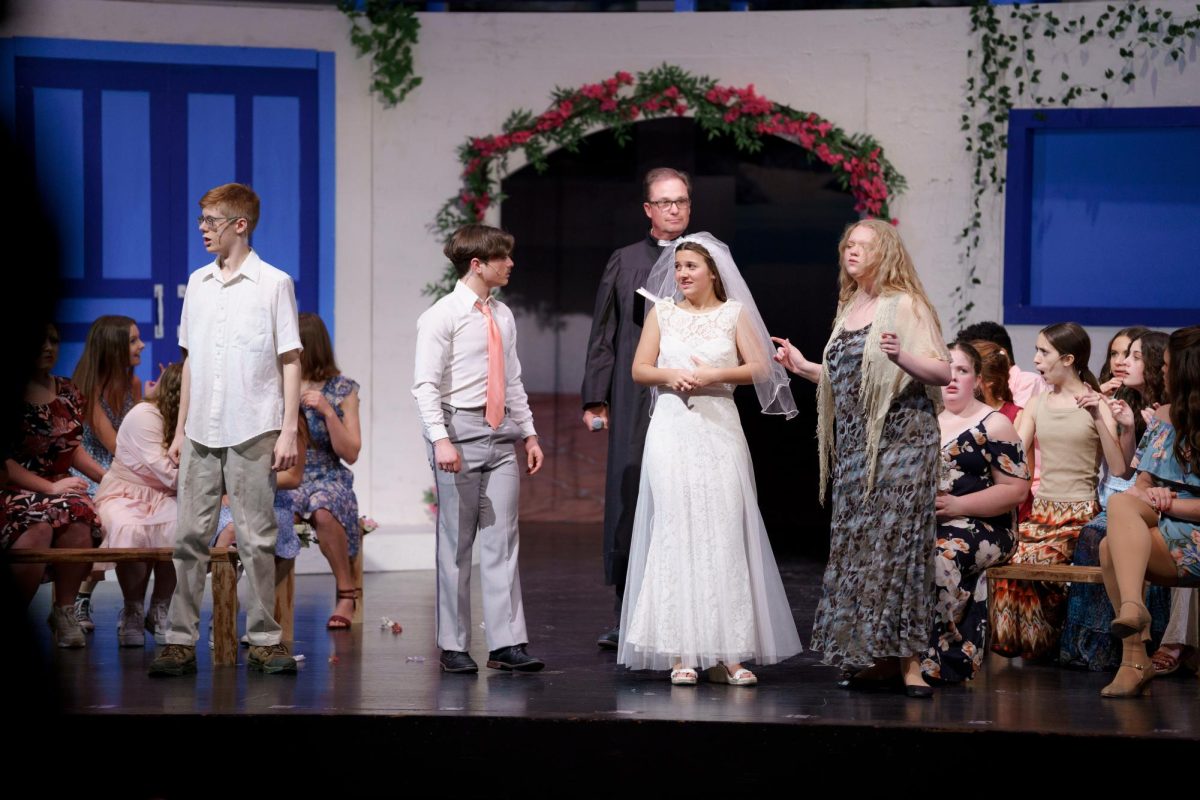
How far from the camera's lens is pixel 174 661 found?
446 cm

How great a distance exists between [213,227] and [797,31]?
14.7 feet

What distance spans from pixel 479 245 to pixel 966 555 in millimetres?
1834

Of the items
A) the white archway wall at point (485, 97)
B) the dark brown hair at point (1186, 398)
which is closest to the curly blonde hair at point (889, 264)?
the dark brown hair at point (1186, 398)

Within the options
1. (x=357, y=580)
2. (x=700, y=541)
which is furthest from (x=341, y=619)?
(x=700, y=541)

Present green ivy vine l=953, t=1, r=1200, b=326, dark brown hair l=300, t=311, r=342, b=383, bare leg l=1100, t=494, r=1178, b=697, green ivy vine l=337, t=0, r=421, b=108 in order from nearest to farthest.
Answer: bare leg l=1100, t=494, r=1178, b=697
dark brown hair l=300, t=311, r=342, b=383
green ivy vine l=953, t=1, r=1200, b=326
green ivy vine l=337, t=0, r=421, b=108

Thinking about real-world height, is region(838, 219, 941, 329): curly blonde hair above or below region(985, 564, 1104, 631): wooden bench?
above

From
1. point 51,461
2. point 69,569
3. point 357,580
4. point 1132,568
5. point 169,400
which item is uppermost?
point 169,400

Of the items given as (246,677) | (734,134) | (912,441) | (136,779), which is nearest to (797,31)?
(734,134)

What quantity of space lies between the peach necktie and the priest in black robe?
0.44 metres

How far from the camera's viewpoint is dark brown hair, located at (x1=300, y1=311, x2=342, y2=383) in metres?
5.57

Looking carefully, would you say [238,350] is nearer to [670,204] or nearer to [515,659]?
[515,659]

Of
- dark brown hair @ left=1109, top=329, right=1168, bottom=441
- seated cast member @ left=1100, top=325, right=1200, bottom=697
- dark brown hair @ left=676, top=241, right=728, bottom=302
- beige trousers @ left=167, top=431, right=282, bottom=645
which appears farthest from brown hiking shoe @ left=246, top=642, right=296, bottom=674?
dark brown hair @ left=1109, top=329, right=1168, bottom=441

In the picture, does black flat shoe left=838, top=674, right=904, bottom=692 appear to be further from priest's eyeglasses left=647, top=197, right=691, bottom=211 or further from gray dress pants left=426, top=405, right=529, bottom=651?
priest's eyeglasses left=647, top=197, right=691, bottom=211

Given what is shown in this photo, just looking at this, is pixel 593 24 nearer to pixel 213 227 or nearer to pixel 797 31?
pixel 797 31
